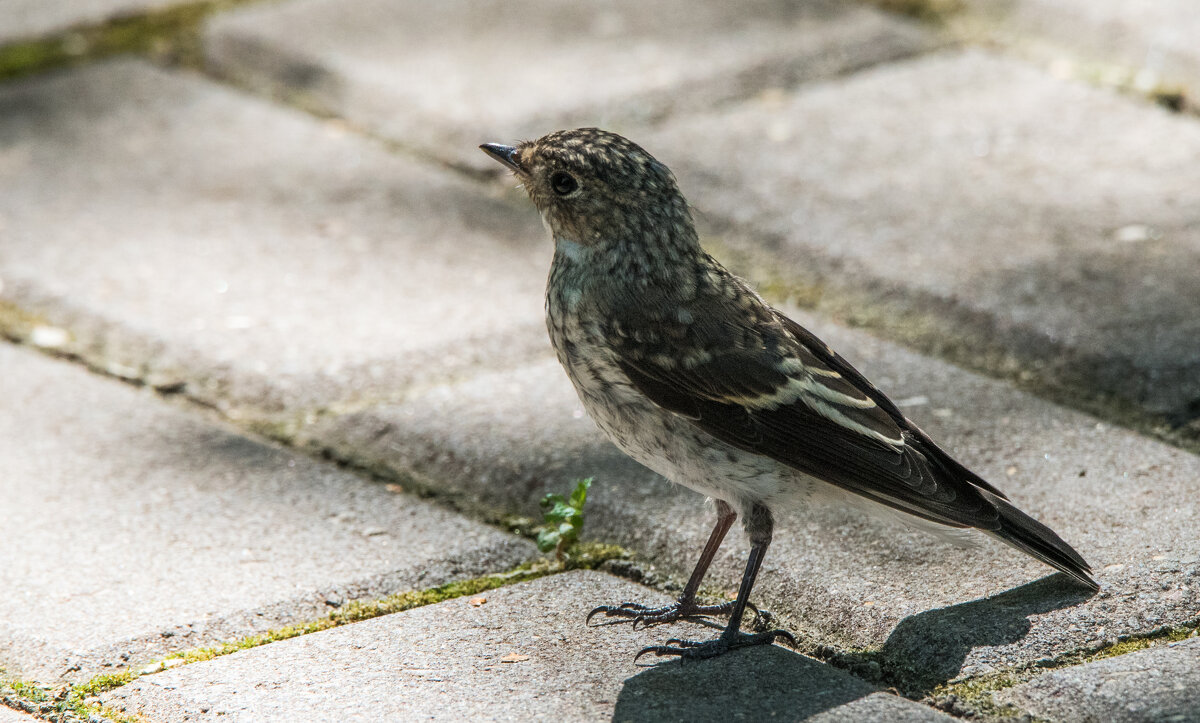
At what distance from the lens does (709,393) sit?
9.82ft

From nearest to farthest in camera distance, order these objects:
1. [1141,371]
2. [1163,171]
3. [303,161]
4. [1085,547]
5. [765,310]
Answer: [1085,547]
[765,310]
[1141,371]
[1163,171]
[303,161]

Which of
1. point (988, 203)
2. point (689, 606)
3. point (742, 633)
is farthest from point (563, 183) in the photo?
point (988, 203)

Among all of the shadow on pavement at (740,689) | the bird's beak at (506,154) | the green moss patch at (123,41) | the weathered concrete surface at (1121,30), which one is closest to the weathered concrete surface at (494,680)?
the shadow on pavement at (740,689)

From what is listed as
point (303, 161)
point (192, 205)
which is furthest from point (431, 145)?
point (192, 205)

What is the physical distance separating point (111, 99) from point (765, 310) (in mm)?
3321

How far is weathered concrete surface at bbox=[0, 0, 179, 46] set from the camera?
5926mm

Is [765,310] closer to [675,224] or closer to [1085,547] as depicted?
[675,224]

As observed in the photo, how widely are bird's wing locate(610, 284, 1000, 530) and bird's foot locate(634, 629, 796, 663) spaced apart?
0.34 m

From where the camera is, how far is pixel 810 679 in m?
2.61

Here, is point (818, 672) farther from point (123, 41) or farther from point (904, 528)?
point (123, 41)

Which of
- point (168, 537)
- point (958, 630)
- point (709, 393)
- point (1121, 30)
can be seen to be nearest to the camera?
point (958, 630)

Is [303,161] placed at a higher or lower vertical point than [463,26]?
lower

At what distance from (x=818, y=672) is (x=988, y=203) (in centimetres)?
237

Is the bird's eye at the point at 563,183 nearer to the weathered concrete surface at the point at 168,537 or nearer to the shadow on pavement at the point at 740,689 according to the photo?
the weathered concrete surface at the point at 168,537
